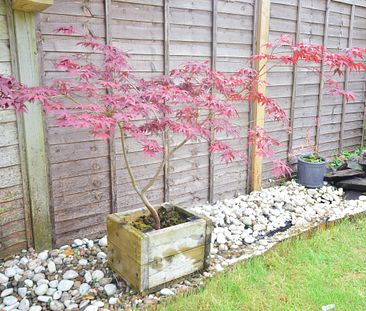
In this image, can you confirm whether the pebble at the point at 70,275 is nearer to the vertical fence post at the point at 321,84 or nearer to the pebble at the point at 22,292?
the pebble at the point at 22,292

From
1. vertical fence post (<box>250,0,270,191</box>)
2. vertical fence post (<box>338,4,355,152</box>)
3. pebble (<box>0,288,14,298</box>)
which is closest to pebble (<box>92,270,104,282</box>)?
pebble (<box>0,288,14,298</box>)

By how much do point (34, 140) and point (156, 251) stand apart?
1.08 metres

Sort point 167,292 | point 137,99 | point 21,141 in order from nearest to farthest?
1. point 137,99
2. point 167,292
3. point 21,141

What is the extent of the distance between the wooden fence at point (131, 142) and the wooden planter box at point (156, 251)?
0.53m

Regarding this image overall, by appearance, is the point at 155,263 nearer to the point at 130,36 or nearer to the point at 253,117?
the point at 130,36

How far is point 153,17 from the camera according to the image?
2865 mm

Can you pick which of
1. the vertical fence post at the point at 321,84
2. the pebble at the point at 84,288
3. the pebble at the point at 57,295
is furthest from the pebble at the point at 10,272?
the vertical fence post at the point at 321,84

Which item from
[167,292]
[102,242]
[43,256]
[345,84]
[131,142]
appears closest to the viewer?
[167,292]

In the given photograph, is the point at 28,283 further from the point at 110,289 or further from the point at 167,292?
the point at 167,292

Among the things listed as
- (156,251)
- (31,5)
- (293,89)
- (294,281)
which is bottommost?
(294,281)

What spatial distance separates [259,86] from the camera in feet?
11.7

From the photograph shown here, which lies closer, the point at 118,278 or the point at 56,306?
the point at 56,306

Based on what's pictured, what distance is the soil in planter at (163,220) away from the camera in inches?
92.5

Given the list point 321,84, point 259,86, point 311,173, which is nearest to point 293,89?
point 321,84
